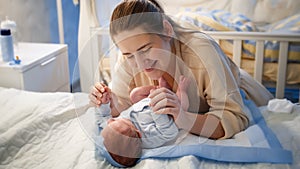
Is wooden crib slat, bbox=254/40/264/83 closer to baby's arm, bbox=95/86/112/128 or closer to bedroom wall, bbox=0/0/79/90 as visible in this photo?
baby's arm, bbox=95/86/112/128

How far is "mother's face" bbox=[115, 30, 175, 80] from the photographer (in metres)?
1.15

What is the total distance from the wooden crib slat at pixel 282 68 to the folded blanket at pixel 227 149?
0.85 meters

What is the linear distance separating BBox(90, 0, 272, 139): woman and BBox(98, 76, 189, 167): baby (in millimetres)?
27

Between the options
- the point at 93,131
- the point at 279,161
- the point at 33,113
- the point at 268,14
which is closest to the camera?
the point at 279,161

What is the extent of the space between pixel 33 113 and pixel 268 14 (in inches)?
63.4

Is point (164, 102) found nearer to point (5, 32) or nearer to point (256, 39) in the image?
point (256, 39)

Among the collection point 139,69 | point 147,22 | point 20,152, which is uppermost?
point 147,22

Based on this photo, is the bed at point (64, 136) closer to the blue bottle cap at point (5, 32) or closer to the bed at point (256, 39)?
the bed at point (256, 39)

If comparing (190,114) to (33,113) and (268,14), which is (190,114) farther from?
(268,14)

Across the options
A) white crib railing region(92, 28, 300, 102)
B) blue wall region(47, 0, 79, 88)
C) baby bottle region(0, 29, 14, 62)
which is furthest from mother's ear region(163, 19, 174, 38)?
blue wall region(47, 0, 79, 88)

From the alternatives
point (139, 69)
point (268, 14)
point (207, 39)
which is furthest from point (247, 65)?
point (139, 69)

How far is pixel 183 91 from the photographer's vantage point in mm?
1184

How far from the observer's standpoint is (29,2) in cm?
259

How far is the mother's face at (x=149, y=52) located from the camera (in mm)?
1146
